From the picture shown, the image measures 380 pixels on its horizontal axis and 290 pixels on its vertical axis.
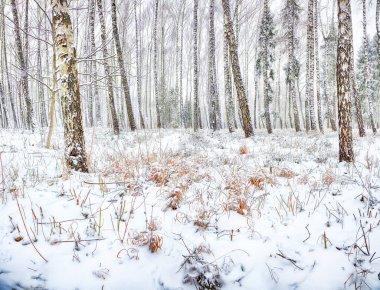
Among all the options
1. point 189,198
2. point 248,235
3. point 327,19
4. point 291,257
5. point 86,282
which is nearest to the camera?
point 86,282

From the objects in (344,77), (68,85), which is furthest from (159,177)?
(344,77)

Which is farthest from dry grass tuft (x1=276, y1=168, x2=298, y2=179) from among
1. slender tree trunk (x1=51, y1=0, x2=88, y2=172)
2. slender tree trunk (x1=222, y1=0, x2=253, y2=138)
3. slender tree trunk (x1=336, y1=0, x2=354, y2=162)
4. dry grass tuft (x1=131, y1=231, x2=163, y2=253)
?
slender tree trunk (x1=222, y1=0, x2=253, y2=138)

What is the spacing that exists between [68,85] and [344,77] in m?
4.82

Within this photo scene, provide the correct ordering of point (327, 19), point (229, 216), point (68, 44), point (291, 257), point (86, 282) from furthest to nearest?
point (327, 19) < point (68, 44) < point (229, 216) < point (291, 257) < point (86, 282)

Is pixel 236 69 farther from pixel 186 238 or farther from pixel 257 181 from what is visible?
pixel 186 238

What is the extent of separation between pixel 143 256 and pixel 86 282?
0.43 metres

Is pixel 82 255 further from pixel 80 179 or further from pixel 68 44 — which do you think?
pixel 68 44

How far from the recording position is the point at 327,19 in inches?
736

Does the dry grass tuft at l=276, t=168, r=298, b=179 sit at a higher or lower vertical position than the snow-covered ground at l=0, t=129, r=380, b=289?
higher

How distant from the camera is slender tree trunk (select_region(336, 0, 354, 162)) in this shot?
4371 mm

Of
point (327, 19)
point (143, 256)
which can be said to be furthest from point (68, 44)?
point (327, 19)

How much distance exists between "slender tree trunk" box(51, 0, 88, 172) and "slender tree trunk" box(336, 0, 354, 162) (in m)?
4.69

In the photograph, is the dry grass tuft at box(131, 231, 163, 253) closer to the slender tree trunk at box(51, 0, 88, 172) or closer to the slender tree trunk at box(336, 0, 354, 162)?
the slender tree trunk at box(51, 0, 88, 172)

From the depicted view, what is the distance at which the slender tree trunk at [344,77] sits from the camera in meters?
4.37
